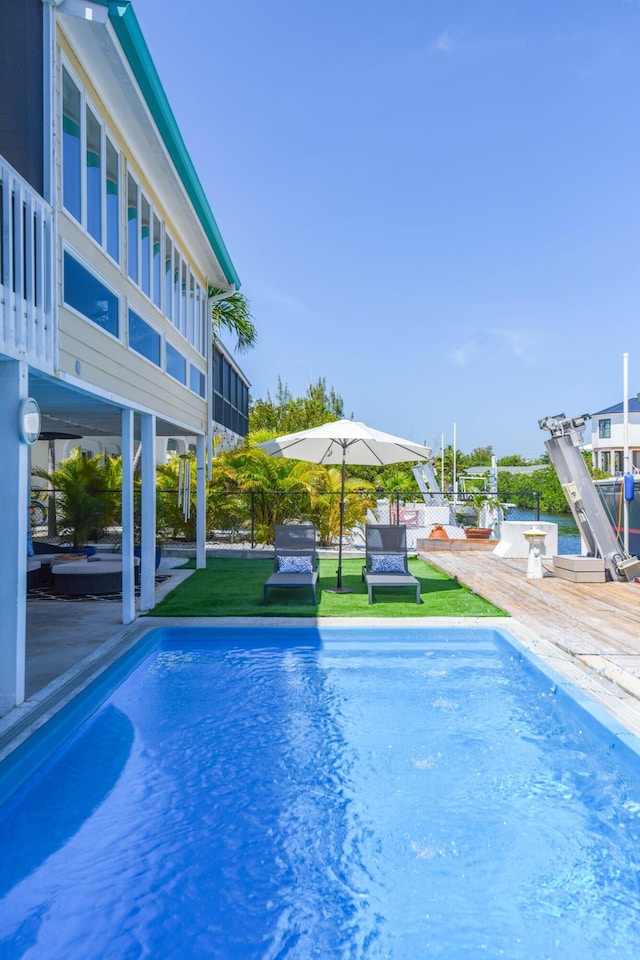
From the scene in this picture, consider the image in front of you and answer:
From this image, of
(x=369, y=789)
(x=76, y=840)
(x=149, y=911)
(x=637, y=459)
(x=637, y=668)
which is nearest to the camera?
(x=149, y=911)

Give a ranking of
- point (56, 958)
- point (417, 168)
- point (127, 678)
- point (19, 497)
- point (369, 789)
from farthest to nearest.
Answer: point (417, 168)
point (127, 678)
point (19, 497)
point (369, 789)
point (56, 958)

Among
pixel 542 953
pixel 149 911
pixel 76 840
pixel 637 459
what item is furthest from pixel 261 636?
pixel 637 459

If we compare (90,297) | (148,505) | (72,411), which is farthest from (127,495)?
(90,297)

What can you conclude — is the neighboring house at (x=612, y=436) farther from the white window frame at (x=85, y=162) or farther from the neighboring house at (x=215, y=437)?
the white window frame at (x=85, y=162)

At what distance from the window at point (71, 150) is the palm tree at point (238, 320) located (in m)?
13.1

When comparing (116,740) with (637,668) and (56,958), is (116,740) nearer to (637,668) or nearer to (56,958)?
(56,958)

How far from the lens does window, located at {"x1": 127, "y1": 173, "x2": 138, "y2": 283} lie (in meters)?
7.76

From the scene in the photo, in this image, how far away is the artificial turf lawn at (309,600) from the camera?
8664 mm

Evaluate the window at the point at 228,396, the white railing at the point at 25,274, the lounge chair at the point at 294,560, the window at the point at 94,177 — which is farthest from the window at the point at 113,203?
the window at the point at 228,396

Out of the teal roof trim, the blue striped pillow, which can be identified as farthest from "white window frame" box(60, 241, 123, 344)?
the blue striped pillow

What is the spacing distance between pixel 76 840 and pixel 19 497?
251 cm

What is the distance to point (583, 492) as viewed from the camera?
11406mm

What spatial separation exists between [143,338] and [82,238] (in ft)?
7.34

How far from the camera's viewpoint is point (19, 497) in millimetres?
4855
